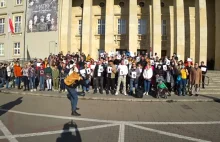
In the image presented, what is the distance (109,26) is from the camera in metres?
35.1

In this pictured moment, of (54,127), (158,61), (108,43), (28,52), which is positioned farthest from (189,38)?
(54,127)

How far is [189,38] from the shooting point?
3566 centimetres

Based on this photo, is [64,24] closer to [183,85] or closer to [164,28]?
[164,28]

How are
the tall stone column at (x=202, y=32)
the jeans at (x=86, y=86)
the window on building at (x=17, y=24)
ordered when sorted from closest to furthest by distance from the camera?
the jeans at (x=86, y=86), the tall stone column at (x=202, y=32), the window on building at (x=17, y=24)

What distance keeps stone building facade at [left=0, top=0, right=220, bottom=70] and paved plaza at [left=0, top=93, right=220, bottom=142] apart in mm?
21651

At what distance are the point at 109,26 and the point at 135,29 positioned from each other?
3500mm

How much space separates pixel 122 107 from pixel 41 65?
8933 mm

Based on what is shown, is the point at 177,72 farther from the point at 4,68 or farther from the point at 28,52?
the point at 28,52

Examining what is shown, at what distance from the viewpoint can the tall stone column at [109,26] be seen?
35.1 meters

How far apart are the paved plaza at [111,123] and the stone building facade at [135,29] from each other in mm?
21651

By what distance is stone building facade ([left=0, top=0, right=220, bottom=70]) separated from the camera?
110 feet

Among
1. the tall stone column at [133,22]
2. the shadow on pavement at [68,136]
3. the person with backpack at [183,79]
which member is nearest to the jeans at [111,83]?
the person with backpack at [183,79]

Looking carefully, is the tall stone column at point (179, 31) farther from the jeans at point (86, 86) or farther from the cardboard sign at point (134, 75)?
the jeans at point (86, 86)

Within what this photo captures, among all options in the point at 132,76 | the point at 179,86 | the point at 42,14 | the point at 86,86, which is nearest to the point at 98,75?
the point at 86,86
